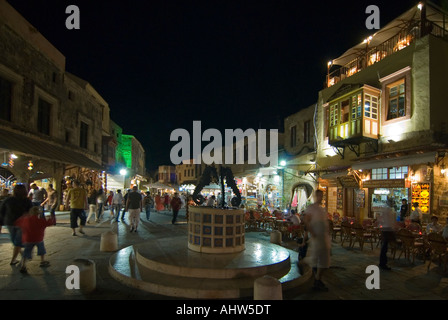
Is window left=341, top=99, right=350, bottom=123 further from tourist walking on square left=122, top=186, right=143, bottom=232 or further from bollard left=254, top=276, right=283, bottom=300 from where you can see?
bollard left=254, top=276, right=283, bottom=300

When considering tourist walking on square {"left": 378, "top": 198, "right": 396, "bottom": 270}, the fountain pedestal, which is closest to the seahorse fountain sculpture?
the fountain pedestal

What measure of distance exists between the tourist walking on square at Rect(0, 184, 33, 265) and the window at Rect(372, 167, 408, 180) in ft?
43.1

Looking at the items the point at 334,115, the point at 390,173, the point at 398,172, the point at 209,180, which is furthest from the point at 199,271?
the point at 334,115

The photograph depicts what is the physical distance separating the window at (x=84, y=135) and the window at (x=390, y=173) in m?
19.7

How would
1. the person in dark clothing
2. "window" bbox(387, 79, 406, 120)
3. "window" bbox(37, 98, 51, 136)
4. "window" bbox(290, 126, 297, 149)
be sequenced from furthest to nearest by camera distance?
"window" bbox(290, 126, 297, 149) → "window" bbox(37, 98, 51, 136) → "window" bbox(387, 79, 406, 120) → the person in dark clothing

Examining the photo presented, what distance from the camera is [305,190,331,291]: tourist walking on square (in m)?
4.91

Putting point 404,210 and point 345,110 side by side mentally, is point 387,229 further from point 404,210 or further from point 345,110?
point 345,110

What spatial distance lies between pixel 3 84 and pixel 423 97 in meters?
18.9

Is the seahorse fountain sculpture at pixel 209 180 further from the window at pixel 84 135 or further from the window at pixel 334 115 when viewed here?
the window at pixel 84 135

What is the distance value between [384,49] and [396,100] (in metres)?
3.33

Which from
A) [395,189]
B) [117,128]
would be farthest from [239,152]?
[395,189]

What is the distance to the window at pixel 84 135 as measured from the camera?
818 inches

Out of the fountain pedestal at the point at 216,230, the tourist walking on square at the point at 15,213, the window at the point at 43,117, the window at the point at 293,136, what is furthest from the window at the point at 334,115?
the window at the point at 43,117

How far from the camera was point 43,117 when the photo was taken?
16.3m
